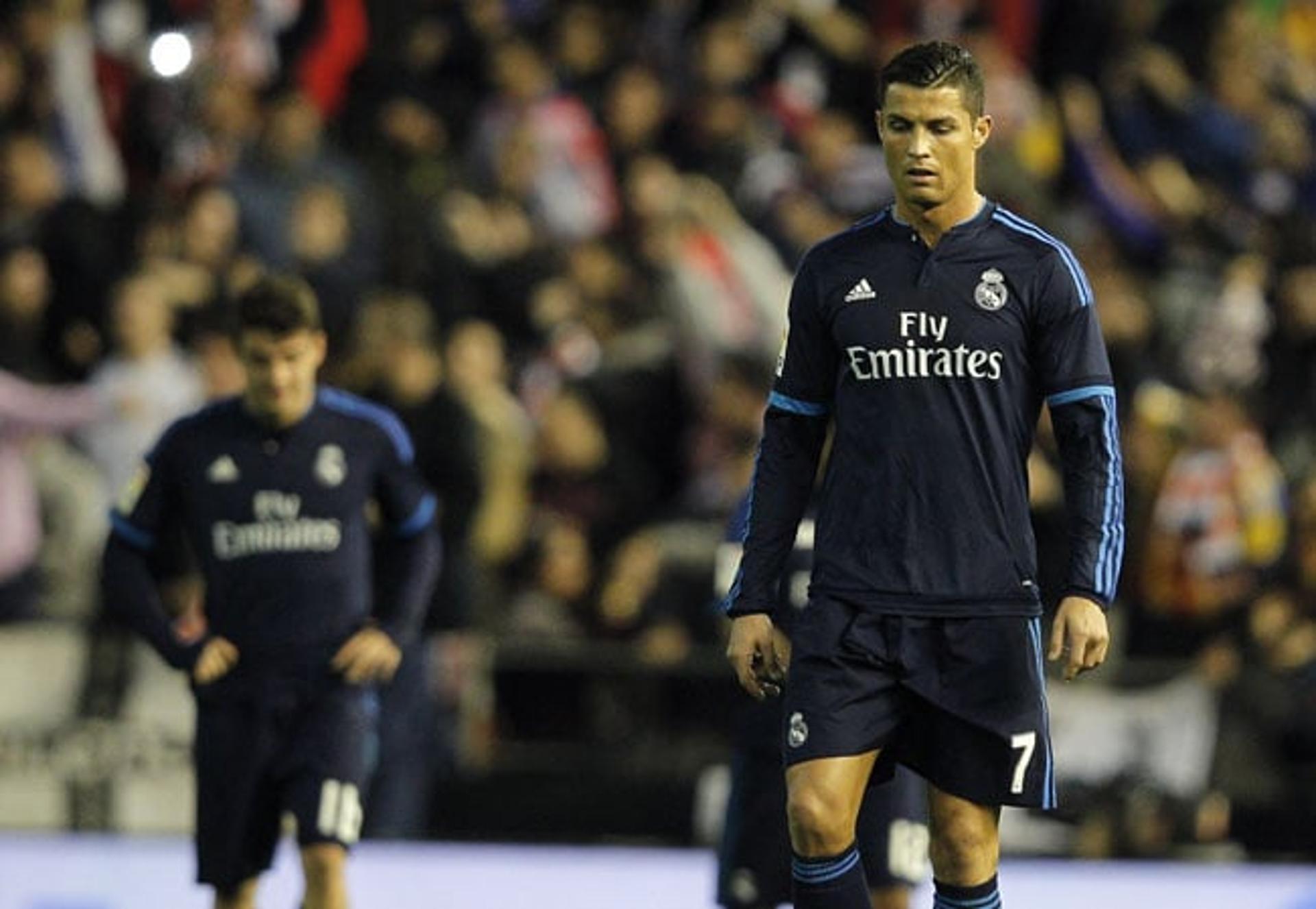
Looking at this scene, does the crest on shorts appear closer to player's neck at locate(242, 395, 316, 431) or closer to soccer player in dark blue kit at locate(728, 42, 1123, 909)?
soccer player in dark blue kit at locate(728, 42, 1123, 909)

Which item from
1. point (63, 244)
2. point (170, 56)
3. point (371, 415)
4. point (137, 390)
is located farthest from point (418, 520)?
point (170, 56)

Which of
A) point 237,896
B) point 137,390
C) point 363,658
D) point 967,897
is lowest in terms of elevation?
point 237,896

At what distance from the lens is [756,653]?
656 centimetres

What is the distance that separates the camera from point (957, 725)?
253 inches

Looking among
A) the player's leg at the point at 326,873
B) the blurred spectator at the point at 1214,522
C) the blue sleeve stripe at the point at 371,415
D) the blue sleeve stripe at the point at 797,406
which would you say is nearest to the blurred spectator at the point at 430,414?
the blurred spectator at the point at 1214,522

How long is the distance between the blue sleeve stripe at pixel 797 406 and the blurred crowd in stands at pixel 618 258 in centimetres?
542

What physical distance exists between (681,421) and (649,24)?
118 inches

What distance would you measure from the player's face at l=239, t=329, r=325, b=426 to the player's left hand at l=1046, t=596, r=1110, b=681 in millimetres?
2719

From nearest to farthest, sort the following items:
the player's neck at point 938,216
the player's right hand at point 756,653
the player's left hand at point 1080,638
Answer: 1. the player's left hand at point 1080,638
2. the player's neck at point 938,216
3. the player's right hand at point 756,653

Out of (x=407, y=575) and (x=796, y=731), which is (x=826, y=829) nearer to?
(x=796, y=731)

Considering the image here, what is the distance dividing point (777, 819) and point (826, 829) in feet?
6.98

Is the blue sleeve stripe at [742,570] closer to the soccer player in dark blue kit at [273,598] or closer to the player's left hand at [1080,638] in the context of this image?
the player's left hand at [1080,638]

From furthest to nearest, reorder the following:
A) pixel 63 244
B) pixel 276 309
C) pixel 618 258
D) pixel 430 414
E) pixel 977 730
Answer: pixel 618 258 → pixel 63 244 → pixel 430 414 → pixel 276 309 → pixel 977 730

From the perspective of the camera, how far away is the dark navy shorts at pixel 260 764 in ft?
26.8
